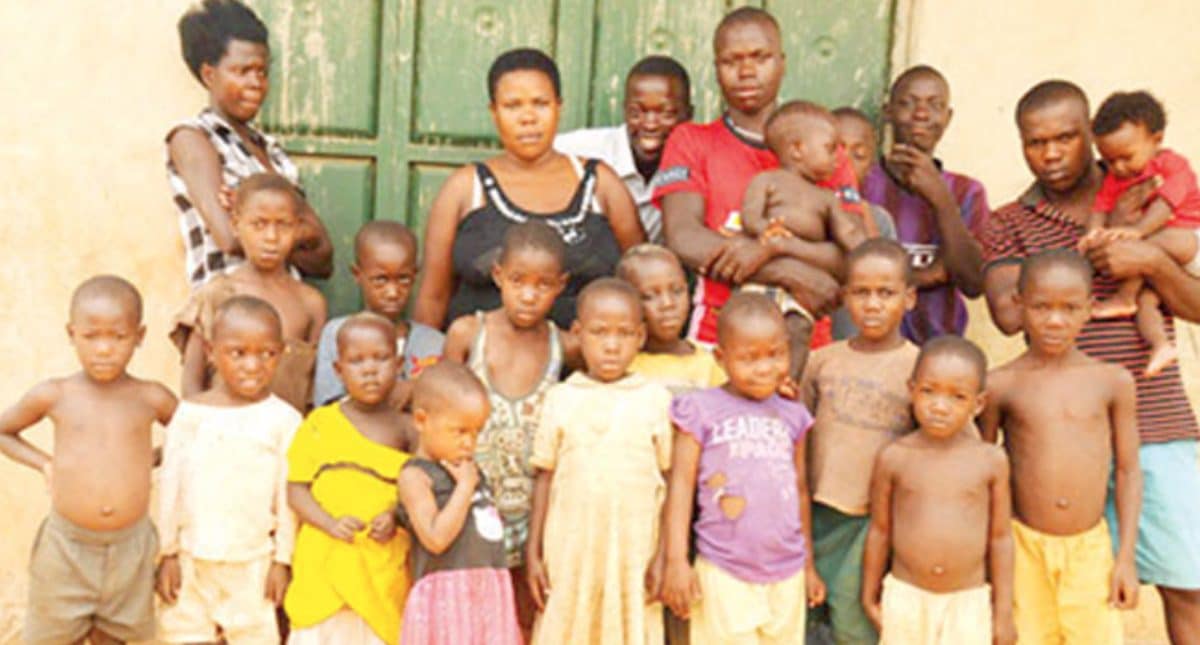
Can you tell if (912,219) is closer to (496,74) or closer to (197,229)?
(496,74)

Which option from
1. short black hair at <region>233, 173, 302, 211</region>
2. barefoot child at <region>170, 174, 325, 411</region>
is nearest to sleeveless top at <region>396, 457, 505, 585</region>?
barefoot child at <region>170, 174, 325, 411</region>

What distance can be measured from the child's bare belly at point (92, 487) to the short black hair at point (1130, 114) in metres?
2.65

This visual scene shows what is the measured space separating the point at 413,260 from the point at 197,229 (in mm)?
627

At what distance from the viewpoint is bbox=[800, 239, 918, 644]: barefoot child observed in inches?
121

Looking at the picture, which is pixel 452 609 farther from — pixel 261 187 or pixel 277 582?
pixel 261 187

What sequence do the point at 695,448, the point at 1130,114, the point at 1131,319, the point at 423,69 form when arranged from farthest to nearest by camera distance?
the point at 423,69 → the point at 1131,319 → the point at 1130,114 → the point at 695,448

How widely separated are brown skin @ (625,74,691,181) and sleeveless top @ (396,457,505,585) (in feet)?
4.67

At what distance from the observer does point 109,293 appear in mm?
2963

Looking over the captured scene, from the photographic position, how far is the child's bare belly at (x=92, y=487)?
2.95 meters

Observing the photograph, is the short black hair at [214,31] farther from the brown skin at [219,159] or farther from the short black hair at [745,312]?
the short black hair at [745,312]

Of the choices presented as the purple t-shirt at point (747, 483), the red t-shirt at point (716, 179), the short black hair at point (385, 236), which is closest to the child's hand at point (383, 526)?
the purple t-shirt at point (747, 483)

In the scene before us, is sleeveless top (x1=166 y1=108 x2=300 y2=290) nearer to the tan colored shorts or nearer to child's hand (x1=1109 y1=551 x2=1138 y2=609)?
the tan colored shorts

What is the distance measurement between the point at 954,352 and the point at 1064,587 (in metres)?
0.70

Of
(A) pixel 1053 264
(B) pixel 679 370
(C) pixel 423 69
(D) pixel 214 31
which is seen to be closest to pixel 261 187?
(D) pixel 214 31
